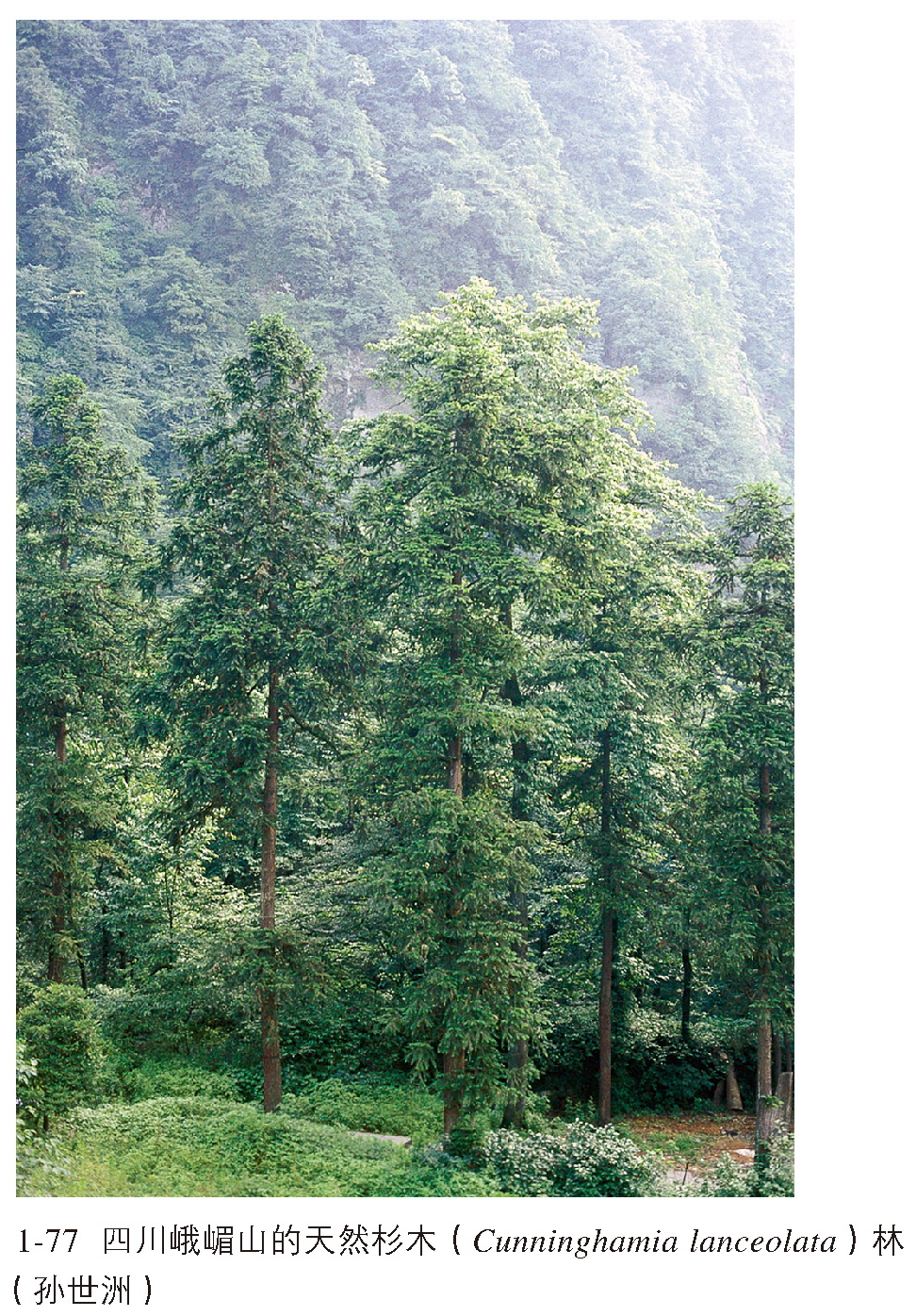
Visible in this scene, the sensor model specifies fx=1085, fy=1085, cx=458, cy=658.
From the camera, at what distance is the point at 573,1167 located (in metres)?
7.98

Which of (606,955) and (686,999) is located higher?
(606,955)

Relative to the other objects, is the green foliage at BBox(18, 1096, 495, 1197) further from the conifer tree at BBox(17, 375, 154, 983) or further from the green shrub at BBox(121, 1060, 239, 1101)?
the conifer tree at BBox(17, 375, 154, 983)

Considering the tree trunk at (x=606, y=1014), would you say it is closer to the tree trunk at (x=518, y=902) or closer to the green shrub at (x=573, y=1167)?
the tree trunk at (x=518, y=902)

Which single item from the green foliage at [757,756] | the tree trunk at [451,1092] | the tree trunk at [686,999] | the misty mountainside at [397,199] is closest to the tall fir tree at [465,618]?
the tree trunk at [451,1092]

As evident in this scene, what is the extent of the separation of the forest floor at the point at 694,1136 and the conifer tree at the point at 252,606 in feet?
11.8

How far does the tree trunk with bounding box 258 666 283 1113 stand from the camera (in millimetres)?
9461

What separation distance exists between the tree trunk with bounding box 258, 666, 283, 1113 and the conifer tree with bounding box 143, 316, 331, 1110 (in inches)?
0.5

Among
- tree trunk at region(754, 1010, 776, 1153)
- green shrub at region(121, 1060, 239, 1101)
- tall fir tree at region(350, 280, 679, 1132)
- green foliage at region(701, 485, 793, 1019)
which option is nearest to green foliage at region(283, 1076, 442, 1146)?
green shrub at region(121, 1060, 239, 1101)

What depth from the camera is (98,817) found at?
10.2 metres

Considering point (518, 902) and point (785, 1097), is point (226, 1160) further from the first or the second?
point (785, 1097)

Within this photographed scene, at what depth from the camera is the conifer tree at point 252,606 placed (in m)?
9.47

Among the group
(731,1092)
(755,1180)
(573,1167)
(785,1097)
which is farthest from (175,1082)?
(731,1092)

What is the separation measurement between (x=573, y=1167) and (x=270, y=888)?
3469 mm
